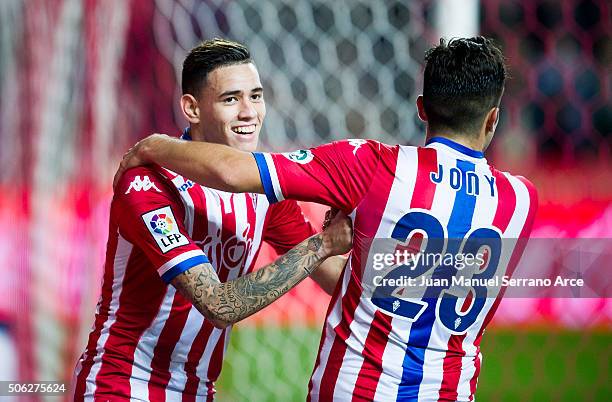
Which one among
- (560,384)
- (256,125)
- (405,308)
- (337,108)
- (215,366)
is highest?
(337,108)

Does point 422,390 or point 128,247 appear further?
point 128,247

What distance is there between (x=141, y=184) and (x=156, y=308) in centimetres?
39

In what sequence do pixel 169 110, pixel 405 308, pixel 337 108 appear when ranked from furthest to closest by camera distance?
pixel 169 110 < pixel 337 108 < pixel 405 308

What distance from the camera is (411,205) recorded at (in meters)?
2.56

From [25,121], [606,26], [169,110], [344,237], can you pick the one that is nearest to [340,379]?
[344,237]

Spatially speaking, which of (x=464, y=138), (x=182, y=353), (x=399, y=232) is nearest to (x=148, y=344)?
(x=182, y=353)

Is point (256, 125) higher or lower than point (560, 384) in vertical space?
higher

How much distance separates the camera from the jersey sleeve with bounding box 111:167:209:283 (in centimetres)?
267

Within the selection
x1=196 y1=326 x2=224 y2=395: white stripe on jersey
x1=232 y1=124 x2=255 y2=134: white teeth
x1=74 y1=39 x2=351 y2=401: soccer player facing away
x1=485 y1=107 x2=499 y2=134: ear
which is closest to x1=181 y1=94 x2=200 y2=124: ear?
x1=74 y1=39 x2=351 y2=401: soccer player facing away

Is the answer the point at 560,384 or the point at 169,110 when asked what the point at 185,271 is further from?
the point at 560,384

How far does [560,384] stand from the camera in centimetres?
661

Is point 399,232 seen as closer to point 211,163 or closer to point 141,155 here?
point 211,163

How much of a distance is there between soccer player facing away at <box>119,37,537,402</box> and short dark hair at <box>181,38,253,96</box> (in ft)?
1.41

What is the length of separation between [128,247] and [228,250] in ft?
0.98
